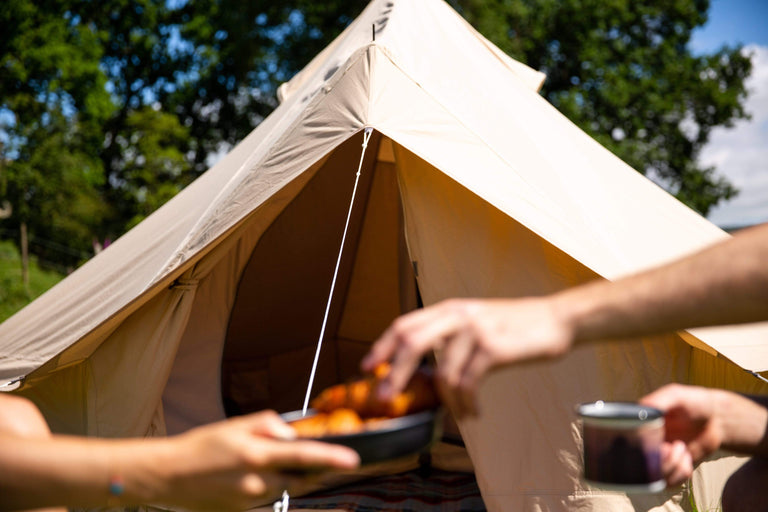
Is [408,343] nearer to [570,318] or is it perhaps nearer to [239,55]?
[570,318]

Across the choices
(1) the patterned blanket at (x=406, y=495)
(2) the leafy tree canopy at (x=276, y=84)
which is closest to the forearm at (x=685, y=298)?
(1) the patterned blanket at (x=406, y=495)

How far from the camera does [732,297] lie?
2.64ft

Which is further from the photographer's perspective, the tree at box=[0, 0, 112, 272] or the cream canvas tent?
the tree at box=[0, 0, 112, 272]

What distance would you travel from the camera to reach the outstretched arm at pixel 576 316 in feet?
2.45

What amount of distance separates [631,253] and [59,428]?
2452 millimetres

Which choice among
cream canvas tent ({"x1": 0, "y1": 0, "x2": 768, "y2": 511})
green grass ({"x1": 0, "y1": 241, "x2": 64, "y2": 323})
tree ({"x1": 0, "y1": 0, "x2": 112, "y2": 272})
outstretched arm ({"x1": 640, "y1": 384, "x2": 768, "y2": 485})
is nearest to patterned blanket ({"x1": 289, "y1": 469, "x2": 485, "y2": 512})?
cream canvas tent ({"x1": 0, "y1": 0, "x2": 768, "y2": 511})

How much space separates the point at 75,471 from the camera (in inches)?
31.2

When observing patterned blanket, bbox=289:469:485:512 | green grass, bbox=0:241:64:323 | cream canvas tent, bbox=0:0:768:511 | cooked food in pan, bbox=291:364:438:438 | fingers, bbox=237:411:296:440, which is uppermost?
green grass, bbox=0:241:64:323

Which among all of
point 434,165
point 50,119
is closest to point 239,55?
point 50,119

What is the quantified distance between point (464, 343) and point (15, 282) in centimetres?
1060

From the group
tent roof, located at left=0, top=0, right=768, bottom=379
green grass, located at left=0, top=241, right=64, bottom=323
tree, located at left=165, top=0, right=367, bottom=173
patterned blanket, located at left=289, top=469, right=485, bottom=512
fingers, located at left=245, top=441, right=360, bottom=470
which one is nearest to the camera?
fingers, located at left=245, top=441, right=360, bottom=470

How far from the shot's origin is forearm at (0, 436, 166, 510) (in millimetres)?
779

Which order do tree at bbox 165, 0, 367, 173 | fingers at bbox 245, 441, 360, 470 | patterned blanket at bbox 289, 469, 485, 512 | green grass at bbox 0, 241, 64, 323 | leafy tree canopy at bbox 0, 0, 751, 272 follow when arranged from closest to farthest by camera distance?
fingers at bbox 245, 441, 360, 470, patterned blanket at bbox 289, 469, 485, 512, green grass at bbox 0, 241, 64, 323, leafy tree canopy at bbox 0, 0, 751, 272, tree at bbox 165, 0, 367, 173

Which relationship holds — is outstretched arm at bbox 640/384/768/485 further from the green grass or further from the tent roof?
the green grass
